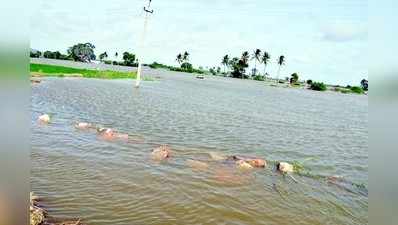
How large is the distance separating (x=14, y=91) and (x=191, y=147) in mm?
6951

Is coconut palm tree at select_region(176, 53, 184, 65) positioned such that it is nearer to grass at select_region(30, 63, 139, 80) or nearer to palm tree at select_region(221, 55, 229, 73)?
palm tree at select_region(221, 55, 229, 73)

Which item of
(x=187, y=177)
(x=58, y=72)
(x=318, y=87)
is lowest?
(x=187, y=177)

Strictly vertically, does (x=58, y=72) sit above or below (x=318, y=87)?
above

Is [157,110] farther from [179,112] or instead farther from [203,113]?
[203,113]

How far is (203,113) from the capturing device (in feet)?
49.6

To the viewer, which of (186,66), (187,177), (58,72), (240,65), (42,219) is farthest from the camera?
(186,66)

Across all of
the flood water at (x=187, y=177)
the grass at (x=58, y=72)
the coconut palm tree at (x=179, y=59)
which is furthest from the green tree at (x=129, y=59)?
the flood water at (x=187, y=177)

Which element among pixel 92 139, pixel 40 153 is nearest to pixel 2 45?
pixel 40 153

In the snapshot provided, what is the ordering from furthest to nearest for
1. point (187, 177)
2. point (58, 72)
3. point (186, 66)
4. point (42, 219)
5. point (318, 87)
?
point (186, 66) → point (318, 87) → point (58, 72) → point (187, 177) → point (42, 219)

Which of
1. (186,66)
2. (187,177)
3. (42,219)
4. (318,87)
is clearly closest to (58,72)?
(187,177)

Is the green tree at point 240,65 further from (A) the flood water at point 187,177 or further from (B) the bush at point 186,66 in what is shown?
(A) the flood water at point 187,177

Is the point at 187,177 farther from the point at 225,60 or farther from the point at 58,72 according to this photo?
the point at 225,60

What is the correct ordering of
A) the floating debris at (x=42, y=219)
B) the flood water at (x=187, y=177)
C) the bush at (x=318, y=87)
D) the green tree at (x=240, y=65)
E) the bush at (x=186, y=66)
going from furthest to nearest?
the bush at (x=186, y=66), the green tree at (x=240, y=65), the bush at (x=318, y=87), the flood water at (x=187, y=177), the floating debris at (x=42, y=219)

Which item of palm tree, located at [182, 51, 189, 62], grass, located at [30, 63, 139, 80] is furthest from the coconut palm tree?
grass, located at [30, 63, 139, 80]
